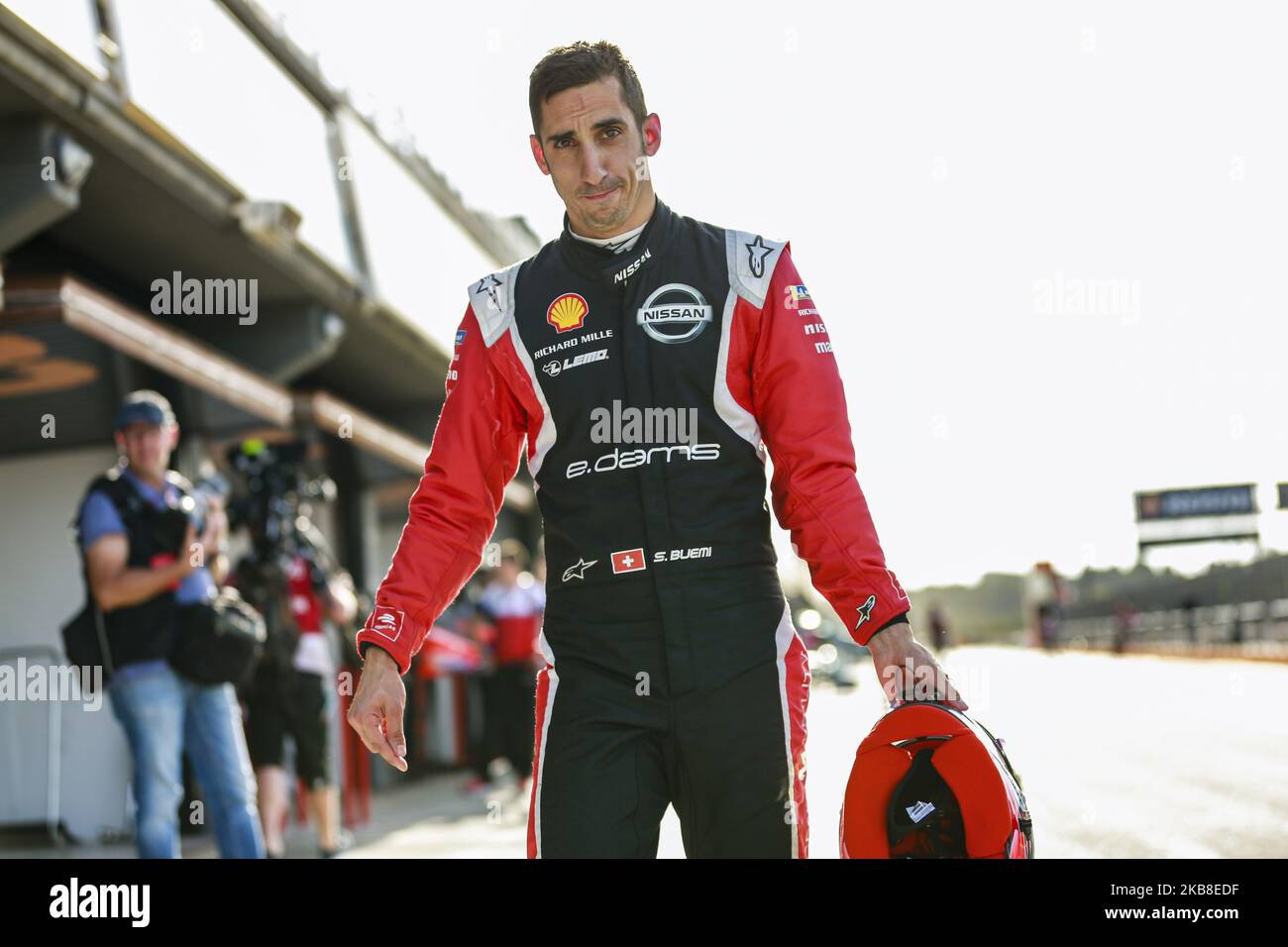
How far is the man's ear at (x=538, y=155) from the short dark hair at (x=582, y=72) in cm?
3

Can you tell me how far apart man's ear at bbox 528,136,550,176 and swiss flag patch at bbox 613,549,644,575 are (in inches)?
30.7

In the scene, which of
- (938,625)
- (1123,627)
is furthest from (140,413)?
(1123,627)

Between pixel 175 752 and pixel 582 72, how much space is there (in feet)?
11.5

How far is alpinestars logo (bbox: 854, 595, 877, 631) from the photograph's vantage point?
111 inches

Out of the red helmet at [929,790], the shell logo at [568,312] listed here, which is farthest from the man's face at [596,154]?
the red helmet at [929,790]

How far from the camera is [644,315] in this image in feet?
9.89

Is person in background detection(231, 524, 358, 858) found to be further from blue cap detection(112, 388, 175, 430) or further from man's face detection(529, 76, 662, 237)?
man's face detection(529, 76, 662, 237)

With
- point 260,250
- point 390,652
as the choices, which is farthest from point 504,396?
point 260,250

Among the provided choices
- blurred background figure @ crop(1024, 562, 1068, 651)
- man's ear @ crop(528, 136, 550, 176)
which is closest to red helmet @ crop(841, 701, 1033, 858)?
man's ear @ crop(528, 136, 550, 176)

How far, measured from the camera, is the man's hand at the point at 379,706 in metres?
2.85

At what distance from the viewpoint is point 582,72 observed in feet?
9.92

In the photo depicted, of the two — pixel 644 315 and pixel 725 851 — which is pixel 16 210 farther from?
pixel 725 851

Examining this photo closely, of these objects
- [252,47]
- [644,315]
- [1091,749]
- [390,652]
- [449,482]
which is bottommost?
[1091,749]
